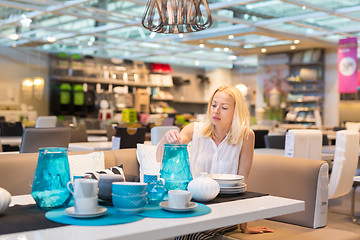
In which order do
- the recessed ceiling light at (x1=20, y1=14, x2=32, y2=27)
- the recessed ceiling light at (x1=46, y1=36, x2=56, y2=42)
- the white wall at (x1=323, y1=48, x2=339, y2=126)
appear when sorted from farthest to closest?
the white wall at (x1=323, y1=48, x2=339, y2=126) → the recessed ceiling light at (x1=46, y1=36, x2=56, y2=42) → the recessed ceiling light at (x1=20, y1=14, x2=32, y2=27)

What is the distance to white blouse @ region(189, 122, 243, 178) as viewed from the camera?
3172mm

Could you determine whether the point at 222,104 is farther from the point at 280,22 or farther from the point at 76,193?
the point at 280,22

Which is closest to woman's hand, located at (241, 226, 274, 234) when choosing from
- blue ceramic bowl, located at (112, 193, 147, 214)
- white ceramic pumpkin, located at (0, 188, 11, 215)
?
blue ceramic bowl, located at (112, 193, 147, 214)

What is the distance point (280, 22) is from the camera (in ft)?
33.9

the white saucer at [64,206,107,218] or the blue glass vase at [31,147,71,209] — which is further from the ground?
the blue glass vase at [31,147,71,209]

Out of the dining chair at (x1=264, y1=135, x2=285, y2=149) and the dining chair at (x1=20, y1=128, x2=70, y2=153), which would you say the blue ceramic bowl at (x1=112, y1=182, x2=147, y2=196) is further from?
the dining chair at (x1=264, y1=135, x2=285, y2=149)

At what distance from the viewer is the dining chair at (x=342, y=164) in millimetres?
4859

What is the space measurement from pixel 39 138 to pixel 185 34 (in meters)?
7.83

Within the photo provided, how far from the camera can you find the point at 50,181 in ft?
6.76

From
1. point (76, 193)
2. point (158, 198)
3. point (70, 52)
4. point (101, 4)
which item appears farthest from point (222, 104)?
point (70, 52)

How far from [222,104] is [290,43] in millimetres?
10309

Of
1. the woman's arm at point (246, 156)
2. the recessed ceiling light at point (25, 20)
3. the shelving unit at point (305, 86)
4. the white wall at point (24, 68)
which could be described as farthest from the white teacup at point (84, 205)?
the white wall at point (24, 68)

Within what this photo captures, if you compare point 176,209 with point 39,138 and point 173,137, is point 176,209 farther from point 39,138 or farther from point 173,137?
point 39,138

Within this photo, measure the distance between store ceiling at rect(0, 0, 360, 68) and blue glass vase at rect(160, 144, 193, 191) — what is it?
6.58 metres
